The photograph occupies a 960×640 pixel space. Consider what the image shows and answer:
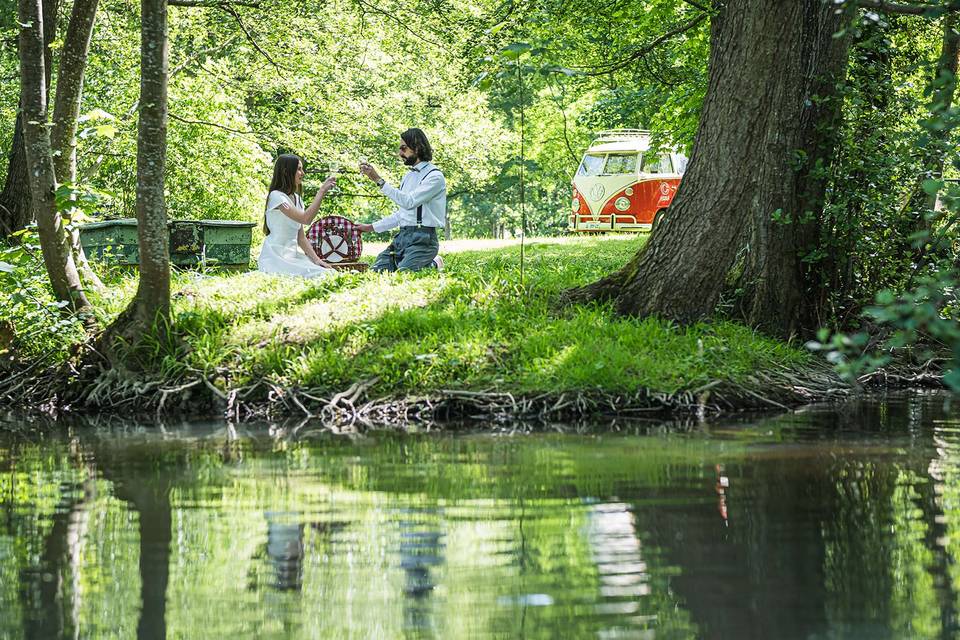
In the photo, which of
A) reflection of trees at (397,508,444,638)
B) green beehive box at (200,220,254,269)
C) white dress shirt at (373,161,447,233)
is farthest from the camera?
green beehive box at (200,220,254,269)

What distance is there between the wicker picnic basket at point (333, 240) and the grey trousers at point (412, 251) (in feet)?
4.64

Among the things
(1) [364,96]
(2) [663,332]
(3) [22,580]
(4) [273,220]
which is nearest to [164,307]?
(4) [273,220]

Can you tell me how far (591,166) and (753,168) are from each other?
70.4 ft

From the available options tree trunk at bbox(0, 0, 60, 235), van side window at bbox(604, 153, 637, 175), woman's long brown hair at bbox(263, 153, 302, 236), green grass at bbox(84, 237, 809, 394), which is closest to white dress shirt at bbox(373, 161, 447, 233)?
green grass at bbox(84, 237, 809, 394)

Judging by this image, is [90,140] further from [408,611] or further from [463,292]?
[408,611]

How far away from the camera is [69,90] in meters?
12.0

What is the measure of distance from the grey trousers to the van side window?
63.4 feet

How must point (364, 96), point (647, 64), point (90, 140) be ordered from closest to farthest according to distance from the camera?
point (647, 64), point (90, 140), point (364, 96)

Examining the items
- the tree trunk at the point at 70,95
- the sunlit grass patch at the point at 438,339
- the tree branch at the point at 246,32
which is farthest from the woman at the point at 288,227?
the tree branch at the point at 246,32

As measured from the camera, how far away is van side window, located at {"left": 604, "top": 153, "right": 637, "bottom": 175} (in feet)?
102

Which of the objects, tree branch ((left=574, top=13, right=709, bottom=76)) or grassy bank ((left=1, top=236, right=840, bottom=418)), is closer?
grassy bank ((left=1, top=236, right=840, bottom=418))

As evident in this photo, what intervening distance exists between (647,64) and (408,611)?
38.4 ft

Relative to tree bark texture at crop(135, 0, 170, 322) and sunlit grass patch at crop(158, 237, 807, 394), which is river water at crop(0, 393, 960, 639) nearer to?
sunlit grass patch at crop(158, 237, 807, 394)

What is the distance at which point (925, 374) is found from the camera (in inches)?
436
